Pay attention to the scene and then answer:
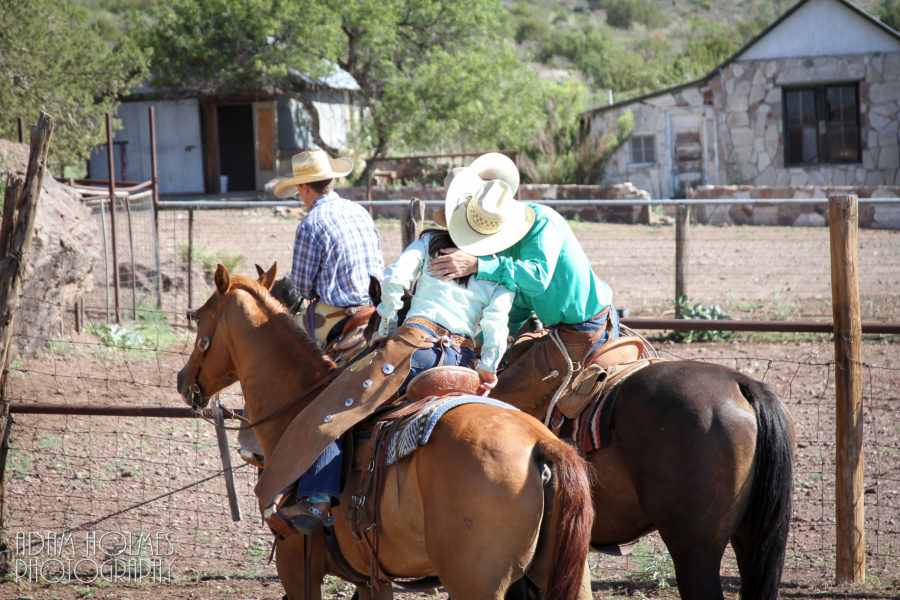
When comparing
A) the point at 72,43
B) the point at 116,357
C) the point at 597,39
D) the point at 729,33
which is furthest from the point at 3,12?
the point at 729,33

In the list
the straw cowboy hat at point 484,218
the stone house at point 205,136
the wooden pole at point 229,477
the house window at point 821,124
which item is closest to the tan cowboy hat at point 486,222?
the straw cowboy hat at point 484,218

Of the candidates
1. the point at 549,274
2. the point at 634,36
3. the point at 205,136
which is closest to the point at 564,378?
the point at 549,274

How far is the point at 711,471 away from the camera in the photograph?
11.8ft

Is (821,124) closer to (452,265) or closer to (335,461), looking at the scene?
(452,265)

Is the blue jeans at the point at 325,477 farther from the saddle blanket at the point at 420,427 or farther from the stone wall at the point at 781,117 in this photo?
the stone wall at the point at 781,117

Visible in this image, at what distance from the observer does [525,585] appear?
11.8 feet

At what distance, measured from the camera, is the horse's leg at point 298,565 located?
3674 millimetres

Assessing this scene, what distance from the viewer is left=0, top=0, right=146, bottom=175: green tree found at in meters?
14.8

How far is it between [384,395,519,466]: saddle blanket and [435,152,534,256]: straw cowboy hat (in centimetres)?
71

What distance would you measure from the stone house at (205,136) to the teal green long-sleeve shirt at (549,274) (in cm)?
2215

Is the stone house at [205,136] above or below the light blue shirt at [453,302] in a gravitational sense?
above

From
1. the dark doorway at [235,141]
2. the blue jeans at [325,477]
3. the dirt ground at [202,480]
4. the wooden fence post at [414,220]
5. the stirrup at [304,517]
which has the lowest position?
the dirt ground at [202,480]

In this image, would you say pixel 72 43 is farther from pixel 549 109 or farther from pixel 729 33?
pixel 729 33

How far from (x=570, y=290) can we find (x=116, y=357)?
6.76m
